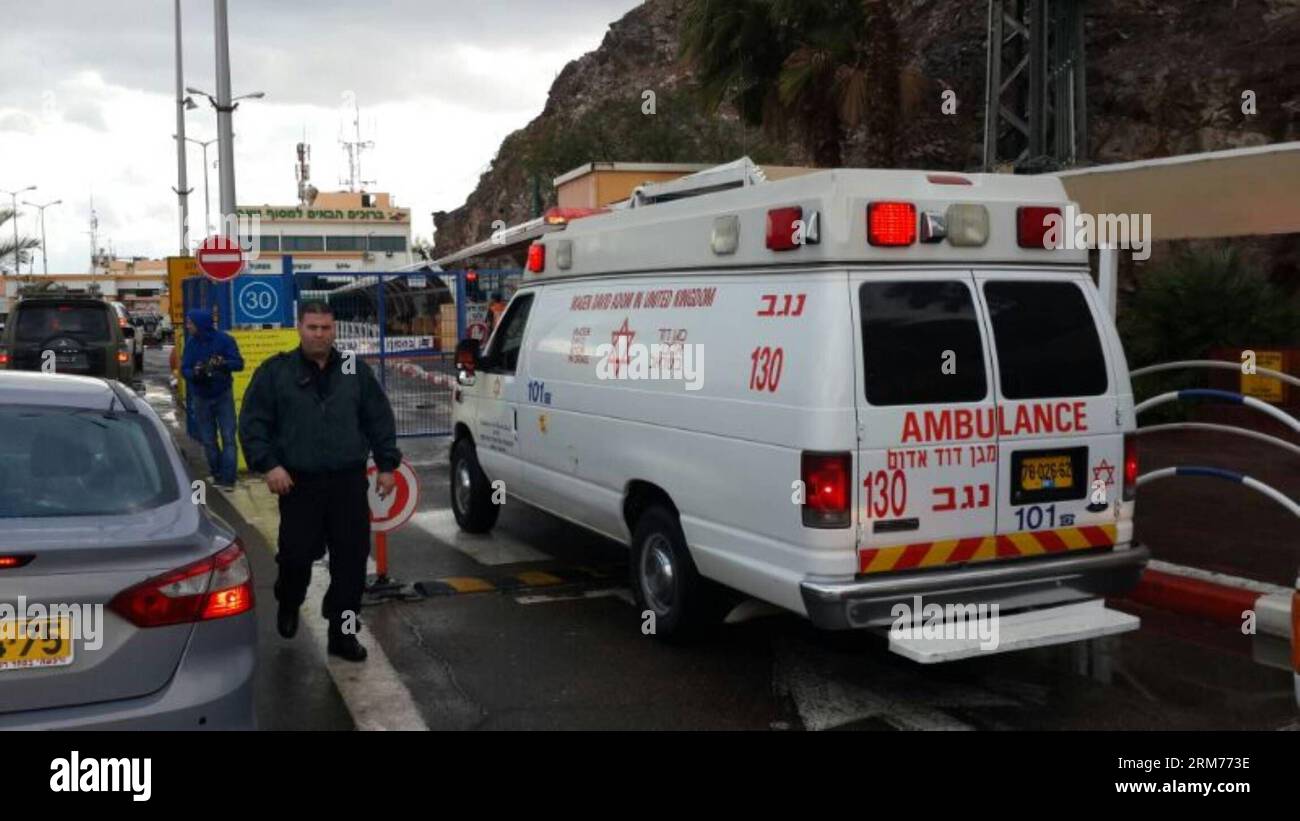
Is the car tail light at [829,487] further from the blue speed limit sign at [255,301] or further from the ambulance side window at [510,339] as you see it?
the blue speed limit sign at [255,301]

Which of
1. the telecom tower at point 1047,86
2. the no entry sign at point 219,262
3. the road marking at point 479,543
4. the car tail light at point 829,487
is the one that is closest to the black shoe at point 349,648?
the road marking at point 479,543

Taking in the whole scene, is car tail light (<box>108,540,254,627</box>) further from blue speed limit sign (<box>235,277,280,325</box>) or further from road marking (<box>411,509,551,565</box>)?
blue speed limit sign (<box>235,277,280,325</box>)

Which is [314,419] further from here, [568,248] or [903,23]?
[903,23]

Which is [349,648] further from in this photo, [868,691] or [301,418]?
[868,691]

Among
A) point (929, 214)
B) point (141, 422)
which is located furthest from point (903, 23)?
point (141, 422)

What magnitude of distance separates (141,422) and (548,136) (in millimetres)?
33532

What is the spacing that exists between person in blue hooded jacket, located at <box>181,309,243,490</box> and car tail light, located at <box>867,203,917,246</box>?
8.10 m

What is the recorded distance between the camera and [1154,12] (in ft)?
82.3

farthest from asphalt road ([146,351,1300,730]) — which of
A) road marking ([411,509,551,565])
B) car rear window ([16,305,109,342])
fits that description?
car rear window ([16,305,109,342])

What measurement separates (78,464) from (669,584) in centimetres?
317

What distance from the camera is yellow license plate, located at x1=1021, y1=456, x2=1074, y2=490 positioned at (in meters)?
5.71

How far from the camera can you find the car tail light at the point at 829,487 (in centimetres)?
523

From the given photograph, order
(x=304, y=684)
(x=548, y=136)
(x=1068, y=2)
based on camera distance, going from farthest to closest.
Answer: (x=548, y=136)
(x=1068, y=2)
(x=304, y=684)

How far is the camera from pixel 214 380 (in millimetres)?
11922
